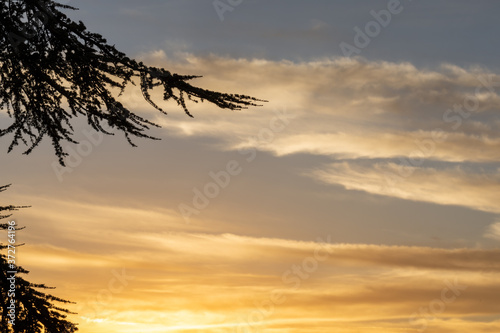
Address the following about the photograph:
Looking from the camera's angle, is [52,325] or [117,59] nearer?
[117,59]

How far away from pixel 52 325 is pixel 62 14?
4.84 metres

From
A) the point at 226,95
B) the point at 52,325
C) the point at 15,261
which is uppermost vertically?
the point at 226,95

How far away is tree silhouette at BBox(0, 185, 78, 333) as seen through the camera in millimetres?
9555

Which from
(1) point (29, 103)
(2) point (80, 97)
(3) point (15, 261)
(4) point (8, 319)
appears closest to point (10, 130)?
(1) point (29, 103)

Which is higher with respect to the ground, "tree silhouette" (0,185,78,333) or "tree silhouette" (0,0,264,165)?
"tree silhouette" (0,0,264,165)

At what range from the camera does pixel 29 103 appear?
937 cm

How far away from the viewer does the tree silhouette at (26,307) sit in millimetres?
9555

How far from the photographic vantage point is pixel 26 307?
9789mm

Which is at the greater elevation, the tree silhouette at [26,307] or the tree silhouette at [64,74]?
the tree silhouette at [64,74]

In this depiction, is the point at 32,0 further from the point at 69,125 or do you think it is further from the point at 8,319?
the point at 8,319

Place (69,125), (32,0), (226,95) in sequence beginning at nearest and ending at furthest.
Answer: (226,95) → (32,0) → (69,125)

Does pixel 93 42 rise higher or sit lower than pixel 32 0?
lower

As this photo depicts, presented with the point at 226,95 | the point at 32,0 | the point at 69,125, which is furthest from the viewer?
the point at 69,125

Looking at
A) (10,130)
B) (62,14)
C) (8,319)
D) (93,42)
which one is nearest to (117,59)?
(93,42)
